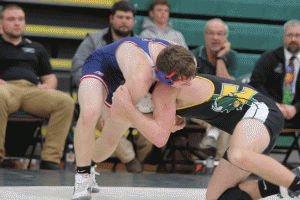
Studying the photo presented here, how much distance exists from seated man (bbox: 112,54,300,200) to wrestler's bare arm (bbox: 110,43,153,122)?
0.11ft

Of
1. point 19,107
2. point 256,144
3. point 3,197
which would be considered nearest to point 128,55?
point 256,144

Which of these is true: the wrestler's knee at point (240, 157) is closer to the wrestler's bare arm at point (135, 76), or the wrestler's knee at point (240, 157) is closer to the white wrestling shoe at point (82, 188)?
the wrestler's bare arm at point (135, 76)

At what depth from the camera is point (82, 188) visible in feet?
6.57

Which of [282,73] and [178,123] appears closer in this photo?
[178,123]

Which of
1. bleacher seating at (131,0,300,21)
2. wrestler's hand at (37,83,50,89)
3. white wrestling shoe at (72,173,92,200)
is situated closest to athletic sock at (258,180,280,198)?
white wrestling shoe at (72,173,92,200)

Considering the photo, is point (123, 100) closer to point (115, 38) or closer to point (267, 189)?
point (267, 189)

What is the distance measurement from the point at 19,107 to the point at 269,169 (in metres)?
2.24

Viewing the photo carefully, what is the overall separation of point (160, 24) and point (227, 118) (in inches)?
85.6

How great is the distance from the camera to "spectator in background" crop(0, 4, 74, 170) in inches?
125

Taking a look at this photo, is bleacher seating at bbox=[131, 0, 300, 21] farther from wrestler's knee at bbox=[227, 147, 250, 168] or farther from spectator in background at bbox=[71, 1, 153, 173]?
wrestler's knee at bbox=[227, 147, 250, 168]

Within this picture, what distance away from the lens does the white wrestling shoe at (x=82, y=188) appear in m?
1.98

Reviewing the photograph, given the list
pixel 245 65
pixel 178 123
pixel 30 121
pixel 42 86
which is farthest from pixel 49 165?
pixel 245 65

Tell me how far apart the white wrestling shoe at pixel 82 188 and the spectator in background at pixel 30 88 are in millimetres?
1213

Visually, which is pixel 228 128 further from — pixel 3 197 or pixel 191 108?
pixel 3 197
